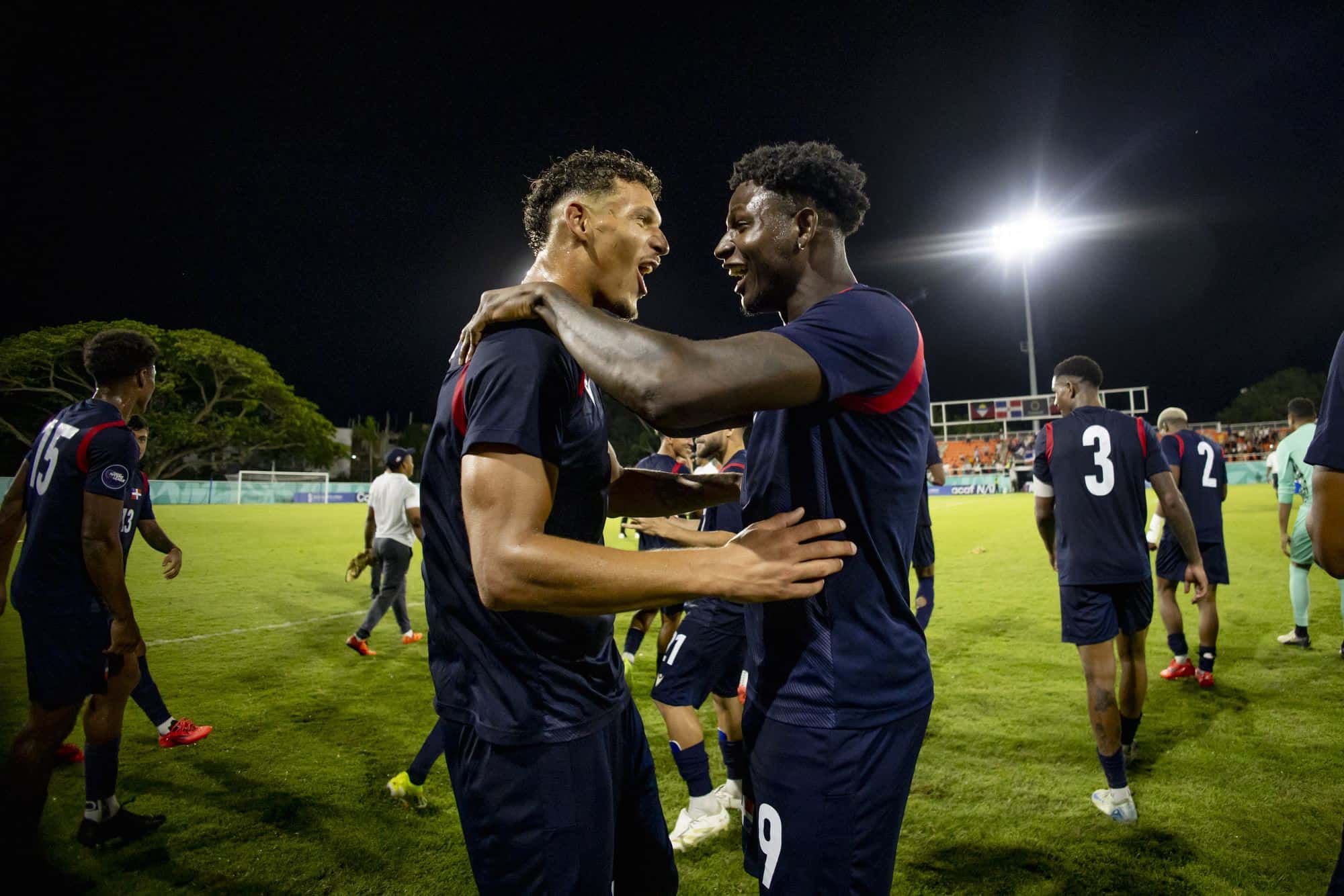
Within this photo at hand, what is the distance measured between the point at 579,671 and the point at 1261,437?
6295 centimetres

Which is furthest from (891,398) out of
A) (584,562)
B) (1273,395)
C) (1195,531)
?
(1273,395)

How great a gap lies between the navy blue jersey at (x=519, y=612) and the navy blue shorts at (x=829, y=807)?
1.64ft

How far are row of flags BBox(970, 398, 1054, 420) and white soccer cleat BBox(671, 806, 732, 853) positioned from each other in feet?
189

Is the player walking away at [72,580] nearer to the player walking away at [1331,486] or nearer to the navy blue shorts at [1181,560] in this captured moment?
→ the player walking away at [1331,486]

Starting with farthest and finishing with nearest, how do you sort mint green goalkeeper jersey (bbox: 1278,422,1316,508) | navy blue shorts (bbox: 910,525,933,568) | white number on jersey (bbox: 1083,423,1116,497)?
1. navy blue shorts (bbox: 910,525,933,568)
2. mint green goalkeeper jersey (bbox: 1278,422,1316,508)
3. white number on jersey (bbox: 1083,423,1116,497)

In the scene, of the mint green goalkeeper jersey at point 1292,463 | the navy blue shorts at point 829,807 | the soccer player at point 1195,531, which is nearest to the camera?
the navy blue shorts at point 829,807

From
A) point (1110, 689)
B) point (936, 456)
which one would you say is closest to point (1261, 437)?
point (936, 456)

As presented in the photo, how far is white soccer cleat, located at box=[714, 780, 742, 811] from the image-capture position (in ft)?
14.3

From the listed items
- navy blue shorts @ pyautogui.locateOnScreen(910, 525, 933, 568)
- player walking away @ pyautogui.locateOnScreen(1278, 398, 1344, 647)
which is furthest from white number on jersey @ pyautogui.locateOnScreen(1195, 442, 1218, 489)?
navy blue shorts @ pyautogui.locateOnScreen(910, 525, 933, 568)

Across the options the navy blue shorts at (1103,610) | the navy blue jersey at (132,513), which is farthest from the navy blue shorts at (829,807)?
the navy blue jersey at (132,513)

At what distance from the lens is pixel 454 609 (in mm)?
1965

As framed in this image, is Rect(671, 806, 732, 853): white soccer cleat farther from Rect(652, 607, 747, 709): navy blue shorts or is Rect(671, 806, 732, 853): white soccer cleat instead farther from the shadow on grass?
the shadow on grass

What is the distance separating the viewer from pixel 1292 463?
26.8ft

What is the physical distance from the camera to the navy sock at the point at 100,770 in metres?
4.09
